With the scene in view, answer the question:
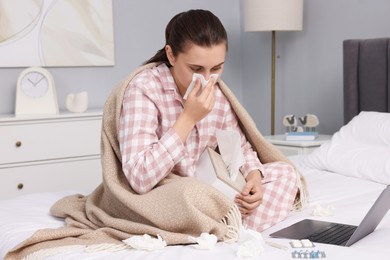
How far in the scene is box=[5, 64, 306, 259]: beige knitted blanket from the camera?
4.80ft

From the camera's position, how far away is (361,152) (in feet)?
8.01

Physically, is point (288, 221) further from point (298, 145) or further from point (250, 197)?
point (298, 145)

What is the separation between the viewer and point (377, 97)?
3000mm

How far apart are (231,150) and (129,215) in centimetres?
35

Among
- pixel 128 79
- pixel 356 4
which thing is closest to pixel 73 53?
pixel 356 4

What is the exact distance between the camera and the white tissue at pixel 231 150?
5.54 feet

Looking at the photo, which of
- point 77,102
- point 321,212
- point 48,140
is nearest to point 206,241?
point 321,212

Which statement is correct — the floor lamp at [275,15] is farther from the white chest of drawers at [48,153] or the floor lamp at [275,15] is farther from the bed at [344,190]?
the white chest of drawers at [48,153]

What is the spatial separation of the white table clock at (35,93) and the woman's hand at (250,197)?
1854 millimetres

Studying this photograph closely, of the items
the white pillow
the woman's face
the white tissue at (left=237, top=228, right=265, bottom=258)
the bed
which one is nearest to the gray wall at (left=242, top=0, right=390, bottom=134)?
the bed

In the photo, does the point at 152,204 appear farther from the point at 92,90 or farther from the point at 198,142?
the point at 92,90

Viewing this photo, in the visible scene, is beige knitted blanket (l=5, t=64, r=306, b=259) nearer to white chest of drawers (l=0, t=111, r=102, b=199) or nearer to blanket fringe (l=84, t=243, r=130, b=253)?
blanket fringe (l=84, t=243, r=130, b=253)

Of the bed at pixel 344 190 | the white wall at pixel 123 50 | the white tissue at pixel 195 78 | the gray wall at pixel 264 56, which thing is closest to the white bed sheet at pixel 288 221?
the bed at pixel 344 190

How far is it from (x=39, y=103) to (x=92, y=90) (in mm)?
458
